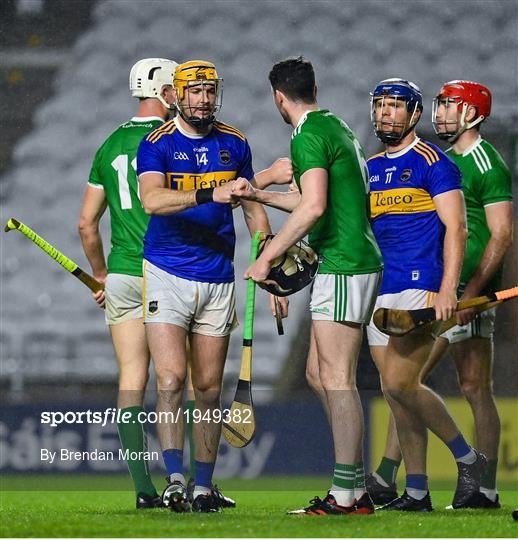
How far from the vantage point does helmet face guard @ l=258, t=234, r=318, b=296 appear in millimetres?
4641

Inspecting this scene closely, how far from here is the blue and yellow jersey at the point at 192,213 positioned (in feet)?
15.5

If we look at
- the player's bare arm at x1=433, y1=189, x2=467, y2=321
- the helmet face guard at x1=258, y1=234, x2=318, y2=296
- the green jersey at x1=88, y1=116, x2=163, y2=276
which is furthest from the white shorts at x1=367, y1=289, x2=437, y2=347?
the green jersey at x1=88, y1=116, x2=163, y2=276

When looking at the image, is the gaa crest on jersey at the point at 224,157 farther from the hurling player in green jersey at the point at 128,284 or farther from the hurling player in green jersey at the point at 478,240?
the hurling player in green jersey at the point at 478,240

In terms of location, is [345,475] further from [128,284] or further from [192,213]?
[128,284]

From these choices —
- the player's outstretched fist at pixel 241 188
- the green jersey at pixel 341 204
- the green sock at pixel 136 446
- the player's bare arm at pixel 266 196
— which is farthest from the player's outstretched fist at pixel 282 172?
the green sock at pixel 136 446

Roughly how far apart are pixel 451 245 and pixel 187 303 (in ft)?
3.12

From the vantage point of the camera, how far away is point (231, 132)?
15.9 feet

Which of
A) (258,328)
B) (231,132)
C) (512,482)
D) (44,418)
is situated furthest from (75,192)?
(231,132)

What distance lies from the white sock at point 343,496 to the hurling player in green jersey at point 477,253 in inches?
31.9

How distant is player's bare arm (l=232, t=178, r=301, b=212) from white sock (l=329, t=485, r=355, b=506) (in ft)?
3.29

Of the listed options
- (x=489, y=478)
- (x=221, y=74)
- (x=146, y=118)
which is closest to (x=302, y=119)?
(x=146, y=118)

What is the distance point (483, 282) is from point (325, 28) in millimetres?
4040

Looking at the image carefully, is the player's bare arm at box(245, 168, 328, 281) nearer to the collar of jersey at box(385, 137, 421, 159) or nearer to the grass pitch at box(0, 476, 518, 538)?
the collar of jersey at box(385, 137, 421, 159)

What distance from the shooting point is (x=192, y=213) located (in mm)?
4742
